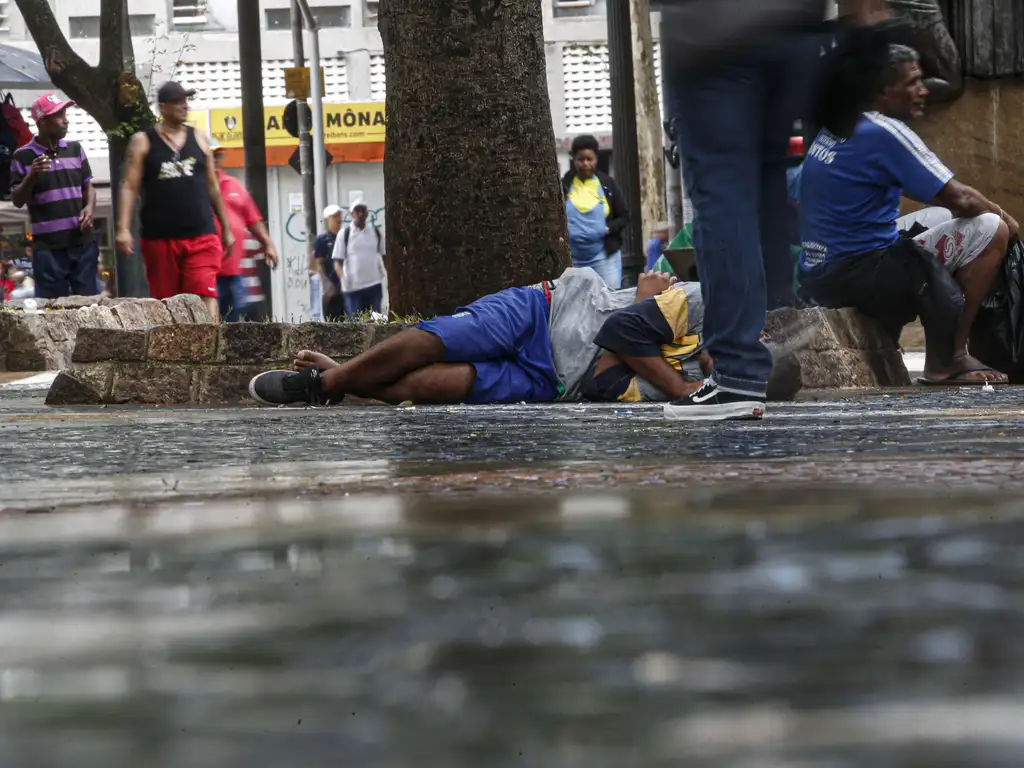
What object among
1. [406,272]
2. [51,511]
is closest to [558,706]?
[51,511]

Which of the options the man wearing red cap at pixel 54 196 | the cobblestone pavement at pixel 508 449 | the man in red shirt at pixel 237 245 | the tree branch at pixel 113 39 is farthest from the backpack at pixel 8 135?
the cobblestone pavement at pixel 508 449

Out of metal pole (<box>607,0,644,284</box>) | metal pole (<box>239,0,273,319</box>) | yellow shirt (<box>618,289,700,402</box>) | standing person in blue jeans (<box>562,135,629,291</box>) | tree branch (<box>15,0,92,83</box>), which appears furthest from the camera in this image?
metal pole (<box>239,0,273,319</box>)

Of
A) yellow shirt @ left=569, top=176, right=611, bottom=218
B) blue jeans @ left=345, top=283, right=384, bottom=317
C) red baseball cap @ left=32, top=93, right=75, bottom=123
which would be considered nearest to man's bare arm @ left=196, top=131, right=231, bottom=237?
red baseball cap @ left=32, top=93, right=75, bottom=123

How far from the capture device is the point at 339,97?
3578 cm

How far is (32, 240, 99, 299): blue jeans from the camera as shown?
12898 mm

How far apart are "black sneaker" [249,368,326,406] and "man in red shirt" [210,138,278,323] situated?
4263 millimetres

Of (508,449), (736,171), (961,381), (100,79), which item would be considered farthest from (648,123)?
(508,449)

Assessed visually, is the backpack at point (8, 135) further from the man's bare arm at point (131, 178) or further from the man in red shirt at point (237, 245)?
the man's bare arm at point (131, 178)

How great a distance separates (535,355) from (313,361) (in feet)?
2.64

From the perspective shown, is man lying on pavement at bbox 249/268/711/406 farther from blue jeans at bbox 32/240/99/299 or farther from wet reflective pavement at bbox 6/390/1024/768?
blue jeans at bbox 32/240/99/299

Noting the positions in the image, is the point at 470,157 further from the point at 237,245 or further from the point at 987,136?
the point at 987,136

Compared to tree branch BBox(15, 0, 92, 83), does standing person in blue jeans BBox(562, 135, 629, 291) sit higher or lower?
lower

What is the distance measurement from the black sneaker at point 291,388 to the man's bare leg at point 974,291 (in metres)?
2.78

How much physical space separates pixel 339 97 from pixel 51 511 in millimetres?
34514
